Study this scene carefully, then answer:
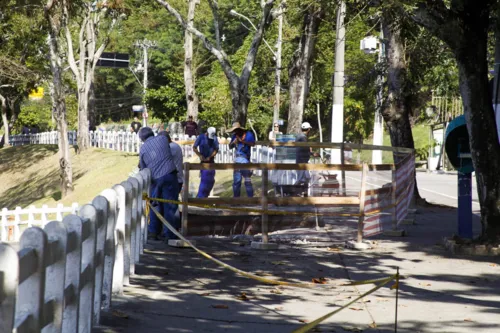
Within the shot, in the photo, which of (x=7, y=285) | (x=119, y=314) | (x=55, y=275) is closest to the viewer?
(x=7, y=285)

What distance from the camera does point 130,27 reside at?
41.9 m

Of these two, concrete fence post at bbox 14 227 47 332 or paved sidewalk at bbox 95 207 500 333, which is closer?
concrete fence post at bbox 14 227 47 332

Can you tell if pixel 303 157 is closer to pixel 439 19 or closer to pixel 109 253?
pixel 439 19

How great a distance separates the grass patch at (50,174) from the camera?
3897 centimetres

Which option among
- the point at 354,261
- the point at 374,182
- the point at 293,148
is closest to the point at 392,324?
the point at 354,261

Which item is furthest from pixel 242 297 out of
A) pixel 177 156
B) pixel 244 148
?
pixel 244 148

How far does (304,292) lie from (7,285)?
6.11m

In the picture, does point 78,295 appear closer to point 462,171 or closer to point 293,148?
point 462,171

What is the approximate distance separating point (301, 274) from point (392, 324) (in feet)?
9.99

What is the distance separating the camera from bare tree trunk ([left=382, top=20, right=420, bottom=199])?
21.7 metres

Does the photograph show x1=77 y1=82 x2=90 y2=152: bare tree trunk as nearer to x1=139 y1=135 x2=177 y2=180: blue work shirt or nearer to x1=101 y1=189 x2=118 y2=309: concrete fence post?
x1=139 y1=135 x2=177 y2=180: blue work shirt

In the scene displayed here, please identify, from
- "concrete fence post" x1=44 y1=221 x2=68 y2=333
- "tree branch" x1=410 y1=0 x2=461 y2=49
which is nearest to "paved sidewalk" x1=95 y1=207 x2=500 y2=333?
"concrete fence post" x1=44 y1=221 x2=68 y2=333

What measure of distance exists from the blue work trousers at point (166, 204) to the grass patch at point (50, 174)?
2111cm

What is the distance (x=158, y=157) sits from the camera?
45.6 ft
